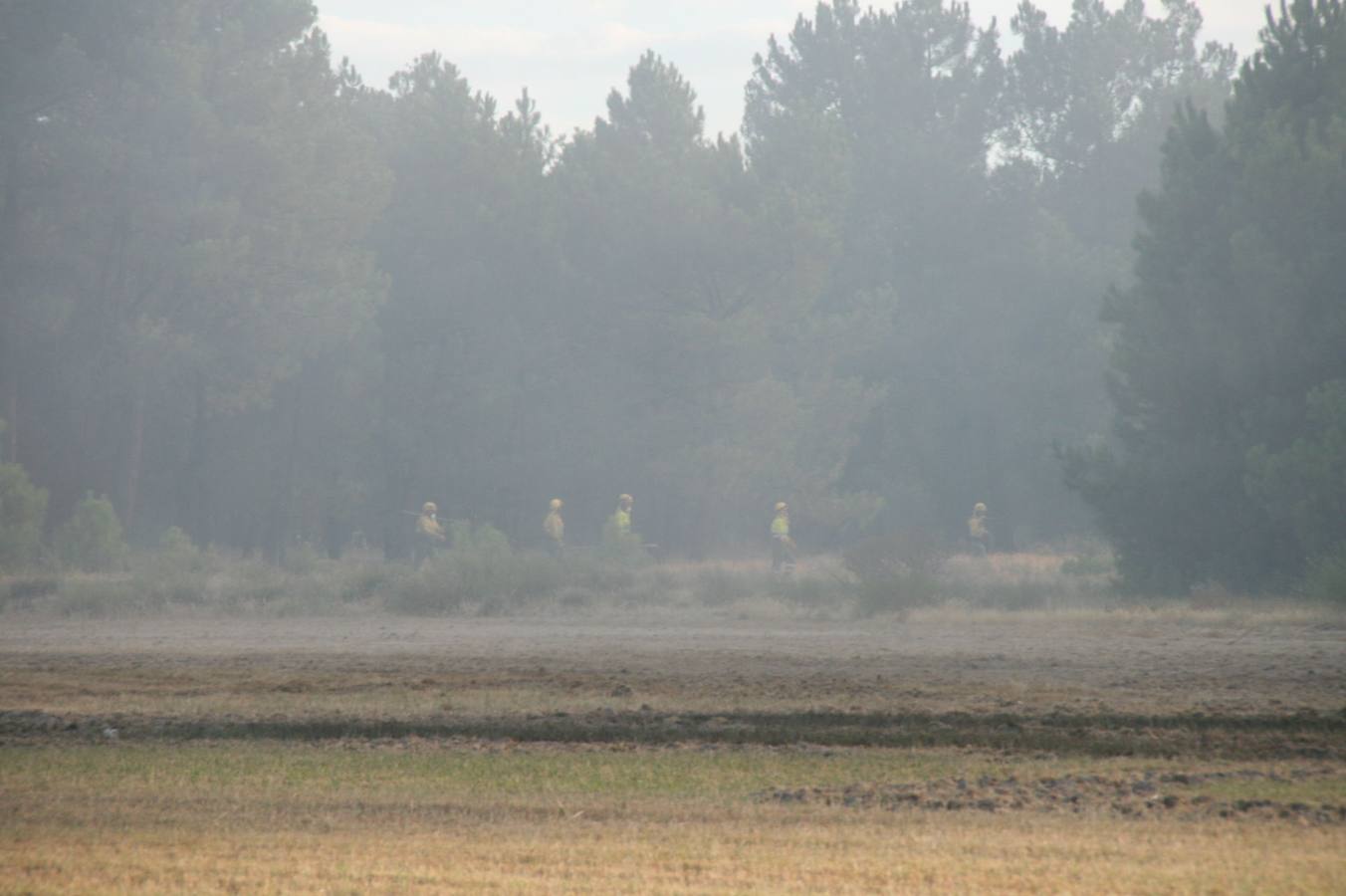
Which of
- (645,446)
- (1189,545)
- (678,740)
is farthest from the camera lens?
(645,446)

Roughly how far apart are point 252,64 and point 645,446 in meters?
15.3

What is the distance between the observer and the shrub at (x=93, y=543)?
3228 cm

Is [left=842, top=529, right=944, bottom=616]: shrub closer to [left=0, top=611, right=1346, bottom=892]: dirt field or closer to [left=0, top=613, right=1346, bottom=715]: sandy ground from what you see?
[left=0, top=613, right=1346, bottom=715]: sandy ground

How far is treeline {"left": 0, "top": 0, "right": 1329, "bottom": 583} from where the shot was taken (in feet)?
136

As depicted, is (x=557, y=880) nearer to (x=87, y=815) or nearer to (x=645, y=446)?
(x=87, y=815)

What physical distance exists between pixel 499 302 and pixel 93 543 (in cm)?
1976

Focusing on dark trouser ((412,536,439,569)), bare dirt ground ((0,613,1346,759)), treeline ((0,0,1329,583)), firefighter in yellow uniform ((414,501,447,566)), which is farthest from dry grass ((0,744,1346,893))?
dark trouser ((412,536,439,569))

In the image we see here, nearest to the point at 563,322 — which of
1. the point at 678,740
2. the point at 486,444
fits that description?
the point at 486,444

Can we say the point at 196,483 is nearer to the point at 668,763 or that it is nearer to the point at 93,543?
the point at 93,543

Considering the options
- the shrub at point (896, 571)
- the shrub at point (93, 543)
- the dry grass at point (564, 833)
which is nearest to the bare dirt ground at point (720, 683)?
the dry grass at point (564, 833)

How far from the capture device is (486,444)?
4875 cm

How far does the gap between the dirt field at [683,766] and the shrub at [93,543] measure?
47.1 feet

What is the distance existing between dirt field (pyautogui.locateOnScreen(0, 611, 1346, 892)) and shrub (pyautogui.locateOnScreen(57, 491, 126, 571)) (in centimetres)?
1435

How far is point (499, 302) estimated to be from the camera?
50125 mm
